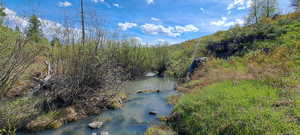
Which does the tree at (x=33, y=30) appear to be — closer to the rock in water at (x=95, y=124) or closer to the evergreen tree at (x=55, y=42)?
the evergreen tree at (x=55, y=42)

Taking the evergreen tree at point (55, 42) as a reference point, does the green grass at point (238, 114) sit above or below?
below

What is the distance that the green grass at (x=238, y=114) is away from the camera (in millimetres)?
4020

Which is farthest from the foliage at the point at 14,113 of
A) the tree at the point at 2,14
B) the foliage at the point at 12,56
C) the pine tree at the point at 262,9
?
the pine tree at the point at 262,9

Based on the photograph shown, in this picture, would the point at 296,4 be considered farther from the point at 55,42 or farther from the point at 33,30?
the point at 33,30

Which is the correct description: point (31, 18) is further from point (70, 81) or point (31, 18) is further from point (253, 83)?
point (253, 83)

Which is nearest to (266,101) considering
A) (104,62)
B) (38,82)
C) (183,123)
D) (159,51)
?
(183,123)

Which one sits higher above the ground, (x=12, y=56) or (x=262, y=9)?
(x=262, y=9)

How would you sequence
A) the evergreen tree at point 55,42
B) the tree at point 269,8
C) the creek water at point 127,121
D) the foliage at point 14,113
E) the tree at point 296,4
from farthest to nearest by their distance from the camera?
the tree at point 269,8, the tree at point 296,4, the evergreen tree at point 55,42, the creek water at point 127,121, the foliage at point 14,113

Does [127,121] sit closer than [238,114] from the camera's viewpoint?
No

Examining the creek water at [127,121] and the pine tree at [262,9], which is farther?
the pine tree at [262,9]

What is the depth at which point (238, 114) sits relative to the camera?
479 centimetres

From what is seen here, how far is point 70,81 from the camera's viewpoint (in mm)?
7230

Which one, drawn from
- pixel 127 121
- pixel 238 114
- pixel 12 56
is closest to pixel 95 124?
pixel 127 121

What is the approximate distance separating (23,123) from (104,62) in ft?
14.3
